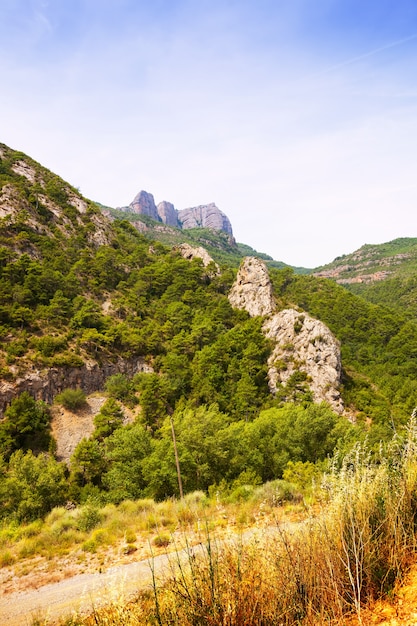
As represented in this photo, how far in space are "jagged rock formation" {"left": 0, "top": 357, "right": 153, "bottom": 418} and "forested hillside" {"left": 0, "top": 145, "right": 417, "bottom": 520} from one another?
0.40 metres

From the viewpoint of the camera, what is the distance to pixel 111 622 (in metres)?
3.25

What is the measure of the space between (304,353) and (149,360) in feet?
72.7

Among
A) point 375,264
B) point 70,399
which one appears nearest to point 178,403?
point 70,399

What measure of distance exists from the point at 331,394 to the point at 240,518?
32038 mm

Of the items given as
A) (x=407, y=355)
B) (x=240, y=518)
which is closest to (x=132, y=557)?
(x=240, y=518)

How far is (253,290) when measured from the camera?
57062mm

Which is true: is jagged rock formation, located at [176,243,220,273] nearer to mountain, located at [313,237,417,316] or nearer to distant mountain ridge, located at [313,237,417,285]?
mountain, located at [313,237,417,316]

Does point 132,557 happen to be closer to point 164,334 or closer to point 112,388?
point 112,388

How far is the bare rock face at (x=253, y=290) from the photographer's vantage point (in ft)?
179

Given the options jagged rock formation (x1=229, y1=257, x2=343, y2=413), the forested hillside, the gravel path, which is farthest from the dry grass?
jagged rock formation (x1=229, y1=257, x2=343, y2=413)

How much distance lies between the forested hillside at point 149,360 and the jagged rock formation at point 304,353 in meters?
2.08

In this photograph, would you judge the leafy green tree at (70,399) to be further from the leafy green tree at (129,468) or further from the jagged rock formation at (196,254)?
the jagged rock formation at (196,254)

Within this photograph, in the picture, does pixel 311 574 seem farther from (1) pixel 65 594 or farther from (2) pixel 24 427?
(2) pixel 24 427

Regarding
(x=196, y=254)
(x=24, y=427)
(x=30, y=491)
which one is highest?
(x=196, y=254)
